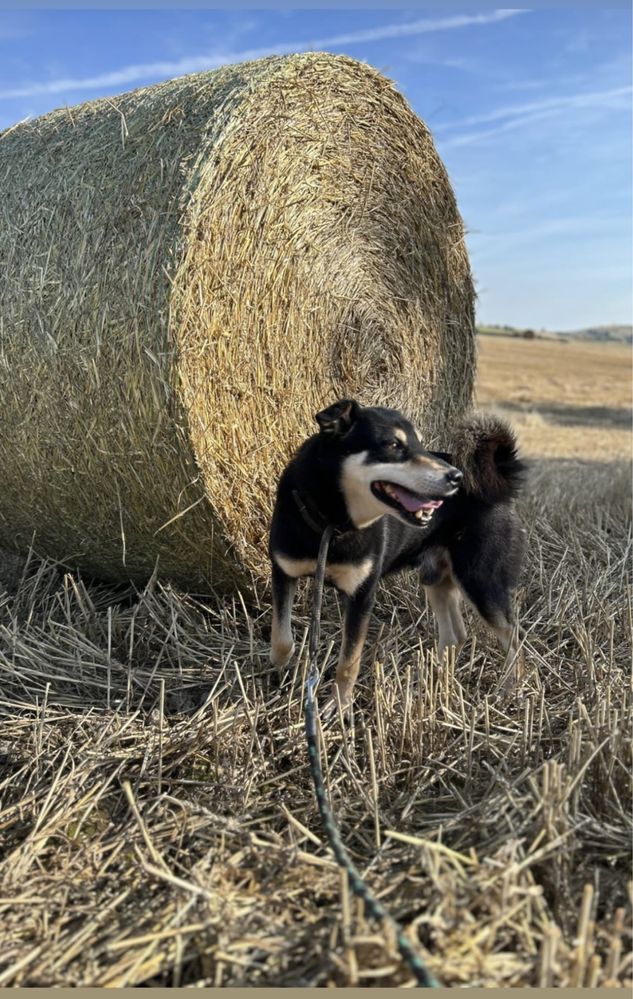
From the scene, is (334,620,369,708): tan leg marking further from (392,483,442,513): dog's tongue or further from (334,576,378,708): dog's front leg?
(392,483,442,513): dog's tongue

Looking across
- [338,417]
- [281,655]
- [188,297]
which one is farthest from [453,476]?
[188,297]

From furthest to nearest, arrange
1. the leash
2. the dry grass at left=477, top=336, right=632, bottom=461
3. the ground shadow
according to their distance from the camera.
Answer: the ground shadow, the dry grass at left=477, top=336, right=632, bottom=461, the leash

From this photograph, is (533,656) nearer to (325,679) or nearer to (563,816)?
(325,679)

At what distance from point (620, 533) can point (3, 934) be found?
5128 mm

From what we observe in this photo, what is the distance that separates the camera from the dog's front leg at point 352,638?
363 cm

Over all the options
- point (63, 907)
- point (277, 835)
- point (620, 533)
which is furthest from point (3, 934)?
point (620, 533)

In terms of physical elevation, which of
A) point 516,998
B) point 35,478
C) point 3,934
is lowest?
point 3,934

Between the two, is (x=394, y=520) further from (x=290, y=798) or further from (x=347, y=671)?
(x=290, y=798)

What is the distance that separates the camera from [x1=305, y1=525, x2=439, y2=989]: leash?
1839 mm

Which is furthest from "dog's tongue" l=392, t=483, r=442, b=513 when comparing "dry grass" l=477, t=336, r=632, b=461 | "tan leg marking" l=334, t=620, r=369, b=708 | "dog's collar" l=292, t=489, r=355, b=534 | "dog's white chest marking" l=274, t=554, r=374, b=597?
"dry grass" l=477, t=336, r=632, b=461

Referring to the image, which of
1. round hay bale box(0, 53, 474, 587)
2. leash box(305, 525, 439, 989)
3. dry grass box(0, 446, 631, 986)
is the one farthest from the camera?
round hay bale box(0, 53, 474, 587)

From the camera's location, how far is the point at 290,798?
3.02 m

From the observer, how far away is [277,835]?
2713 millimetres

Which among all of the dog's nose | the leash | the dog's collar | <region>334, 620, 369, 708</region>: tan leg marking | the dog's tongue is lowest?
<region>334, 620, 369, 708</region>: tan leg marking
